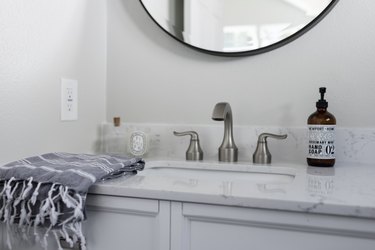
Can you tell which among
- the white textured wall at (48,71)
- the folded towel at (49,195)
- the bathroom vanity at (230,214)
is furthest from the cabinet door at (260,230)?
the white textured wall at (48,71)

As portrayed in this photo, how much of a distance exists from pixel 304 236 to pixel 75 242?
47 centimetres

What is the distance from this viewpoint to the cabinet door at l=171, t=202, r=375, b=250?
0.64 m

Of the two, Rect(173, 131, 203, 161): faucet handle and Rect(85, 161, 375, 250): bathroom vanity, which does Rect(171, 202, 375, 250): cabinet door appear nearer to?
Rect(85, 161, 375, 250): bathroom vanity

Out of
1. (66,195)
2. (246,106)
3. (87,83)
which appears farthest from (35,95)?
(246,106)

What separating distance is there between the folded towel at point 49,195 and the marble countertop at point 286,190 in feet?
0.17

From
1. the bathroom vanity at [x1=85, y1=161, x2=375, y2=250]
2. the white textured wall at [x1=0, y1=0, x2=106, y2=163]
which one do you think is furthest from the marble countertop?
→ the white textured wall at [x1=0, y1=0, x2=106, y2=163]

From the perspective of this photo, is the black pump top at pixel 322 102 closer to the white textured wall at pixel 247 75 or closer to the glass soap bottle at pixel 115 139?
the white textured wall at pixel 247 75

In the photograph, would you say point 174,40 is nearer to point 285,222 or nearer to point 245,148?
point 245,148

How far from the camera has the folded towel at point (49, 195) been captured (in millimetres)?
712

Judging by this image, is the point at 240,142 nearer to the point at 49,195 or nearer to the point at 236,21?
the point at 236,21

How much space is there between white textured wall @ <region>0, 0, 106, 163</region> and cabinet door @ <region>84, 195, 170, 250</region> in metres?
0.30

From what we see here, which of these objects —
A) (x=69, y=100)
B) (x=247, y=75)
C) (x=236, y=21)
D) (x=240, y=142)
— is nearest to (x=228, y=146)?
(x=240, y=142)

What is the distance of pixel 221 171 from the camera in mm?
1088

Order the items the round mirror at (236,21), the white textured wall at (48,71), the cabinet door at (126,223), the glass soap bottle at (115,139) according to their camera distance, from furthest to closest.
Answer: the glass soap bottle at (115,139) → the round mirror at (236,21) → the white textured wall at (48,71) → the cabinet door at (126,223)
